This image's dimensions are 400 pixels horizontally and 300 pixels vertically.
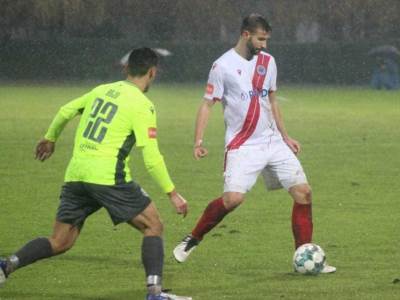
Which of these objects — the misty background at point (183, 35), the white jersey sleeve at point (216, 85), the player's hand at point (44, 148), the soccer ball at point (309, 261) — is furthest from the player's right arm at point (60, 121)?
the misty background at point (183, 35)

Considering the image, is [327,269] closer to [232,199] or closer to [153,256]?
[232,199]

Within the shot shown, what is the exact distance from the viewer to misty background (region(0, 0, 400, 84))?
60219mm

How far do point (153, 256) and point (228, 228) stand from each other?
188 inches

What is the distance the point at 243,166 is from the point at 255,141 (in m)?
0.24

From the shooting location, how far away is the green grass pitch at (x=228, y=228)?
Answer: 10375mm

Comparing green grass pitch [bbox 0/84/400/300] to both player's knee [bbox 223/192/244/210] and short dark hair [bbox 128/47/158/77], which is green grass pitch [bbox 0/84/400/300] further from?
short dark hair [bbox 128/47/158/77]

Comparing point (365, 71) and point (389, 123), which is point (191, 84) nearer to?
point (365, 71)

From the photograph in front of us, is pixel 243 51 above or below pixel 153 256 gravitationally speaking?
above

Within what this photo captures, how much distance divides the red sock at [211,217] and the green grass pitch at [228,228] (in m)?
0.28

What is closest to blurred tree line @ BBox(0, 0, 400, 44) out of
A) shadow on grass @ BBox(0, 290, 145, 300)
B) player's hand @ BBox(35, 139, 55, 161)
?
shadow on grass @ BBox(0, 290, 145, 300)

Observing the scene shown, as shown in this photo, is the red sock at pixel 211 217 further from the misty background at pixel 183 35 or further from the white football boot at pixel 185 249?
the misty background at pixel 183 35

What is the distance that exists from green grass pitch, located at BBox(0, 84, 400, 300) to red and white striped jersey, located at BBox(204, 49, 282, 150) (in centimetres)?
106

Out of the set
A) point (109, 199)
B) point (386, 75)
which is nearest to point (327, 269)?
point (109, 199)

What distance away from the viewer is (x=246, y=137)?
37.6 ft
